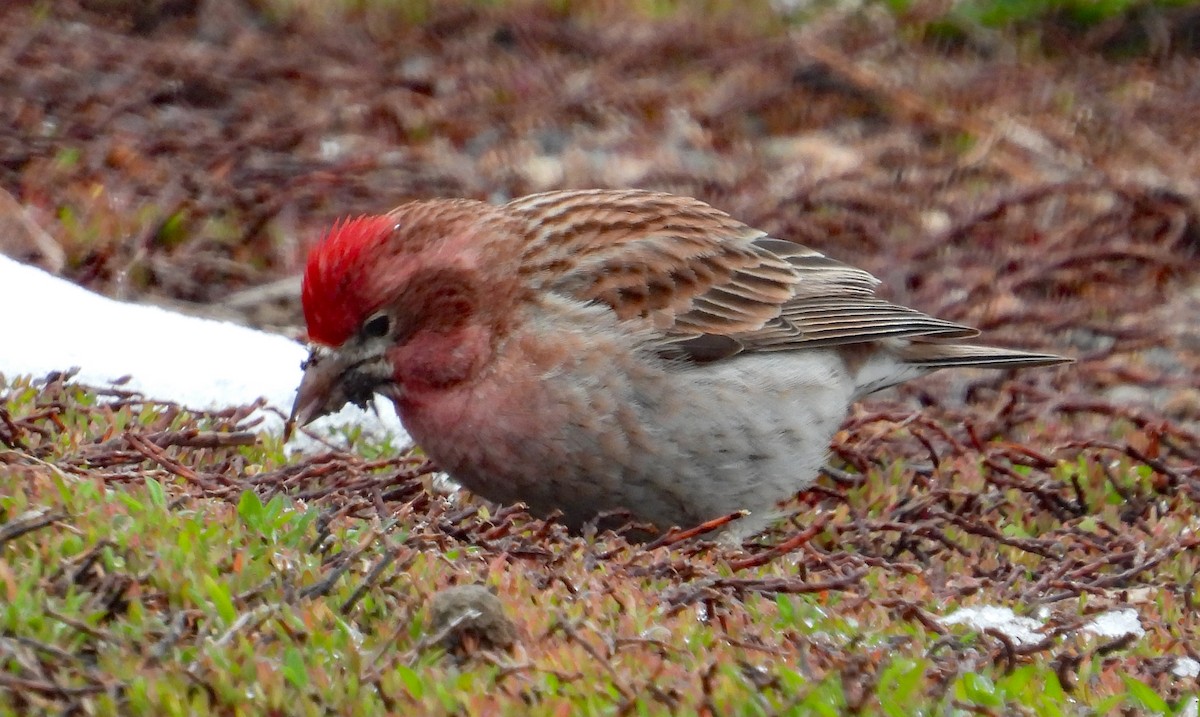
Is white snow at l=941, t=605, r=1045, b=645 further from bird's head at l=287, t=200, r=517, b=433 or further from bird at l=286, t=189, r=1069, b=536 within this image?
bird's head at l=287, t=200, r=517, b=433

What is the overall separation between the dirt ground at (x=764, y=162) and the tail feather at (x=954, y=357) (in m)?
0.24

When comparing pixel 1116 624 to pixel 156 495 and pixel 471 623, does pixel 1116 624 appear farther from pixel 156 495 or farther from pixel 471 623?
pixel 156 495

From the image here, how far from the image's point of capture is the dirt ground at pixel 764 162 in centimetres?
730

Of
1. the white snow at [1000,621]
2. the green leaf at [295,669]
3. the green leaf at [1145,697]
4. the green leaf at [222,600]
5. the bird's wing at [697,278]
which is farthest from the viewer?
the bird's wing at [697,278]

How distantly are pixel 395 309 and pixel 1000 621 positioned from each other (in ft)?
6.71

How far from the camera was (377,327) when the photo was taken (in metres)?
5.52

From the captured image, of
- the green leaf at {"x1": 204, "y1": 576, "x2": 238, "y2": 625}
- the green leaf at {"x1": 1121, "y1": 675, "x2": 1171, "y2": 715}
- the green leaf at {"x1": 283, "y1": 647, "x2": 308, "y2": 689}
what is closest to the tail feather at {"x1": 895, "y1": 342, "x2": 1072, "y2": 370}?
the green leaf at {"x1": 1121, "y1": 675, "x2": 1171, "y2": 715}

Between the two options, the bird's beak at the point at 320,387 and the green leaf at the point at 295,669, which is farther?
the bird's beak at the point at 320,387

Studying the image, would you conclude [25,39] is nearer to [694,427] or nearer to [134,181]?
[134,181]

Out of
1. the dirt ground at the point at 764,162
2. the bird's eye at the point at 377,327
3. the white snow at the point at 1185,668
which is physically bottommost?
the dirt ground at the point at 764,162

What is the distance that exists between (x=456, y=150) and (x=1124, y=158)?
3937mm

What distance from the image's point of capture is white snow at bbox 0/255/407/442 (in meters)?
6.41

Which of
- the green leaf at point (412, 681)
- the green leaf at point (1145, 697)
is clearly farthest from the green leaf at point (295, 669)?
the green leaf at point (1145, 697)

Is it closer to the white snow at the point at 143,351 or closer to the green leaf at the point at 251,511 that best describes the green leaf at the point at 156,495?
the green leaf at the point at 251,511
